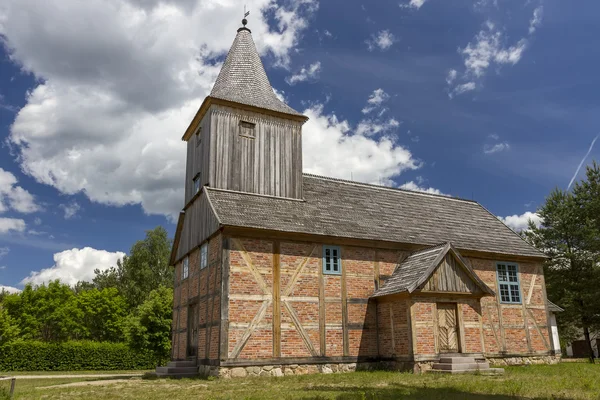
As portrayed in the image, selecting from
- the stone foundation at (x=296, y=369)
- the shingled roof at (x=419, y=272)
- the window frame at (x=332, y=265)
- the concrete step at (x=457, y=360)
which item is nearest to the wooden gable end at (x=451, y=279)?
the shingled roof at (x=419, y=272)

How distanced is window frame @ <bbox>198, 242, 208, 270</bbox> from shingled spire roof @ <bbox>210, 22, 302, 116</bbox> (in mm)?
6236

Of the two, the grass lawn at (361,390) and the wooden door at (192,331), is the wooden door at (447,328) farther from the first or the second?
the wooden door at (192,331)

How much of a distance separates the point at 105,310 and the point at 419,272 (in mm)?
38785

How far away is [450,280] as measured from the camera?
1852 cm

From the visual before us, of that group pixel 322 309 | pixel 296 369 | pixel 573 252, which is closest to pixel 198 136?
pixel 322 309

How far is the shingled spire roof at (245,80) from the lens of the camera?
21875 mm

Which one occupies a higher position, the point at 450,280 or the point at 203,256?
the point at 203,256

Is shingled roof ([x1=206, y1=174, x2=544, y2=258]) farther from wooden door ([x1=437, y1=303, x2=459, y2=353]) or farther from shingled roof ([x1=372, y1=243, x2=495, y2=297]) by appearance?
wooden door ([x1=437, y1=303, x2=459, y2=353])

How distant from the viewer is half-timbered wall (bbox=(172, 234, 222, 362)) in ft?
58.3

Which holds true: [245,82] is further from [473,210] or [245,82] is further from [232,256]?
[473,210]

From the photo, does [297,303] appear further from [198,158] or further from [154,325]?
[154,325]

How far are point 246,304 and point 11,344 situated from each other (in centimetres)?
2508

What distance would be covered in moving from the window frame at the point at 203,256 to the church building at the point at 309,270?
152mm

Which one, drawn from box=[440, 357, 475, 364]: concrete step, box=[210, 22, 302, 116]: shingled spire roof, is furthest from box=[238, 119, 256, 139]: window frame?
box=[440, 357, 475, 364]: concrete step
